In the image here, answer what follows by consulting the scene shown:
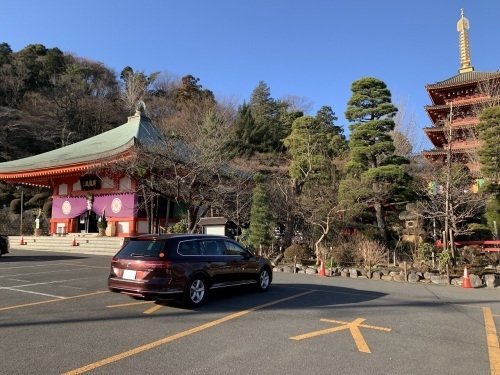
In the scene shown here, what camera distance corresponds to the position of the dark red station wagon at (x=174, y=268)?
6648mm

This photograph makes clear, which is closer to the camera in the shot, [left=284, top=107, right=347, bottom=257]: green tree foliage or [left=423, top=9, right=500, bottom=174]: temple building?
[left=284, top=107, right=347, bottom=257]: green tree foliage

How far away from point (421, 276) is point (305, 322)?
25.1 ft

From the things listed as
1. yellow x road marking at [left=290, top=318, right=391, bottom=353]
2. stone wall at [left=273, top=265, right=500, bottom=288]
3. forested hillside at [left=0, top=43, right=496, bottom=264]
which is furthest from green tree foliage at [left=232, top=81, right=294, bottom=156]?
yellow x road marking at [left=290, top=318, right=391, bottom=353]

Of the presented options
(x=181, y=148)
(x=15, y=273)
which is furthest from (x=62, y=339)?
(x=181, y=148)

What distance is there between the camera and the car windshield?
6953 mm

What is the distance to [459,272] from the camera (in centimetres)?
Result: 1255

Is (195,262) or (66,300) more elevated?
(195,262)

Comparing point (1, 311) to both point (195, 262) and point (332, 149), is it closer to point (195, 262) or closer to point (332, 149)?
point (195, 262)

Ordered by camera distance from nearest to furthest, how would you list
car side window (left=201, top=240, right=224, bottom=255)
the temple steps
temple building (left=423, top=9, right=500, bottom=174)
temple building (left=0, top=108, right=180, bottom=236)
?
car side window (left=201, top=240, right=224, bottom=255), the temple steps, temple building (left=0, top=108, right=180, bottom=236), temple building (left=423, top=9, right=500, bottom=174)

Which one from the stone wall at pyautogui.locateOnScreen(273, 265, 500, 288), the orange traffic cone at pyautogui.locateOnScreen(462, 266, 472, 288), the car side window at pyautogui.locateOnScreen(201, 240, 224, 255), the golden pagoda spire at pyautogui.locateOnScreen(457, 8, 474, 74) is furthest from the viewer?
the golden pagoda spire at pyautogui.locateOnScreen(457, 8, 474, 74)

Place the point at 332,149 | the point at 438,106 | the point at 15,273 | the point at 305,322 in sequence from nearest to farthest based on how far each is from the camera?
the point at 305,322 < the point at 15,273 < the point at 438,106 < the point at 332,149

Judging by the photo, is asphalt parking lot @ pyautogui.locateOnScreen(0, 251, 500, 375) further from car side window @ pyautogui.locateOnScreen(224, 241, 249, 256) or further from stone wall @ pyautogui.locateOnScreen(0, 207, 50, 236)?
stone wall @ pyautogui.locateOnScreen(0, 207, 50, 236)

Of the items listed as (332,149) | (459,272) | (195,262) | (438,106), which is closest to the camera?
(195,262)

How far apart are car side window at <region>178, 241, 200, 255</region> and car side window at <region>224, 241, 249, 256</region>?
941mm
